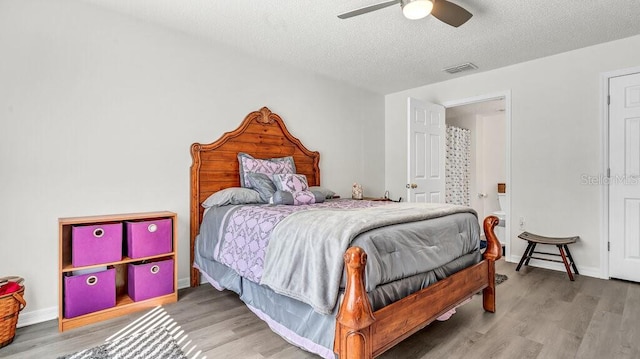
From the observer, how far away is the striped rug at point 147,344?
1.81 m

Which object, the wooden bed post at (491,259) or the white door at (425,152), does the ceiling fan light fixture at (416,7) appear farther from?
the white door at (425,152)

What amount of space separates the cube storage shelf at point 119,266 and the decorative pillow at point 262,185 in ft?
2.56

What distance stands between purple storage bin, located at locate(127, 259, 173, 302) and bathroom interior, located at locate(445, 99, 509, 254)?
4.61 metres

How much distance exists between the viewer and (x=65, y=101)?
2.43m

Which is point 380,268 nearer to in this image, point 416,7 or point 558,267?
point 416,7

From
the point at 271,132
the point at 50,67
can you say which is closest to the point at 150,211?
the point at 50,67

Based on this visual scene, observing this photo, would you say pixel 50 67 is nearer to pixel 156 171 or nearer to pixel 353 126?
pixel 156 171

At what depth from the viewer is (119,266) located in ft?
8.75

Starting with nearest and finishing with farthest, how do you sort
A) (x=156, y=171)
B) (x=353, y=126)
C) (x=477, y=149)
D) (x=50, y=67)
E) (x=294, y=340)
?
(x=294, y=340) → (x=50, y=67) → (x=156, y=171) → (x=353, y=126) → (x=477, y=149)

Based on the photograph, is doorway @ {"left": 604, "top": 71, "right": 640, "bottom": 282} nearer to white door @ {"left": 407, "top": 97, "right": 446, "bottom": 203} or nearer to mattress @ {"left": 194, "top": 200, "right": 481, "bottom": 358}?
white door @ {"left": 407, "top": 97, "right": 446, "bottom": 203}

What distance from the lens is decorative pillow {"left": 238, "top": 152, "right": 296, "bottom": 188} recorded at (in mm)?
3262

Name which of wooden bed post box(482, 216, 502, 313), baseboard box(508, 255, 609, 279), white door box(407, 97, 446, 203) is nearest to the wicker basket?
wooden bed post box(482, 216, 502, 313)

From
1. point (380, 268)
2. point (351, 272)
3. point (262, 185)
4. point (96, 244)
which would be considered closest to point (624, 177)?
point (380, 268)

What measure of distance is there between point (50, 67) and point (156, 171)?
1.04 metres
